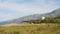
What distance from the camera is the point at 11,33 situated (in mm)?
14578

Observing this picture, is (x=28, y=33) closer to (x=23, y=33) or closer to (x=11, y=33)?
(x=23, y=33)

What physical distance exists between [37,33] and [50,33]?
1193 millimetres

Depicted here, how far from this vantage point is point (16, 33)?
14445 mm

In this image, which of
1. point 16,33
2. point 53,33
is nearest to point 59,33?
point 53,33

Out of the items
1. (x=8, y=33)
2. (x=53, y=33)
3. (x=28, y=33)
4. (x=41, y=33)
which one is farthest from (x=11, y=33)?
(x=53, y=33)

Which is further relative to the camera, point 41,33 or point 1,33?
point 1,33

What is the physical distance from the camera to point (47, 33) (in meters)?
14.2

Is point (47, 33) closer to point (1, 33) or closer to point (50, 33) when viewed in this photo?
point (50, 33)

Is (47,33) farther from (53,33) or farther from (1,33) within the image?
(1,33)

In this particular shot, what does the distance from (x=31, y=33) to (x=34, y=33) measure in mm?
309

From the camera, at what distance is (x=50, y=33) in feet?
46.9

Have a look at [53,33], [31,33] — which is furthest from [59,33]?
[31,33]

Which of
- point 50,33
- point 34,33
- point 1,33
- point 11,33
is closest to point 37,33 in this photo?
point 34,33

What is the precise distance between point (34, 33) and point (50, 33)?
4.82 ft
